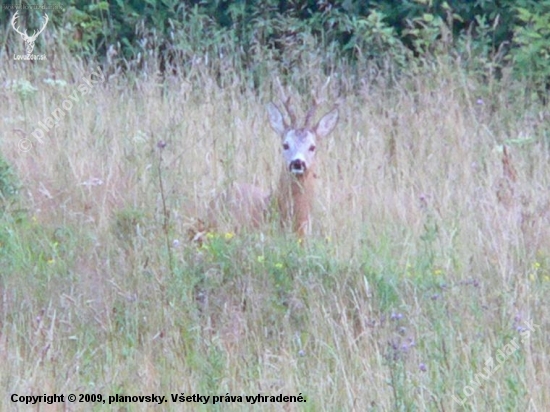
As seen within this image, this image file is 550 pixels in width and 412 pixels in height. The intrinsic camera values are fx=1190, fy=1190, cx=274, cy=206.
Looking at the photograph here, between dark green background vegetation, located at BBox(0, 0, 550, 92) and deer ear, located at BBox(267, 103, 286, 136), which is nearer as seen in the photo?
deer ear, located at BBox(267, 103, 286, 136)

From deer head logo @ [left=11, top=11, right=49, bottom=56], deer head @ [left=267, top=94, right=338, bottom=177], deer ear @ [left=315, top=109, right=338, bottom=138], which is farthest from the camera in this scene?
deer head logo @ [left=11, top=11, right=49, bottom=56]

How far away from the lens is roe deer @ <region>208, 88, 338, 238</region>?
7102 millimetres

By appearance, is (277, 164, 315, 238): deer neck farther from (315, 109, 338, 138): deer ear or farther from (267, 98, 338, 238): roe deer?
(315, 109, 338, 138): deer ear

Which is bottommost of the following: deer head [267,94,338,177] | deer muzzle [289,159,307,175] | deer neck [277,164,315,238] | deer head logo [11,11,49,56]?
deer neck [277,164,315,238]

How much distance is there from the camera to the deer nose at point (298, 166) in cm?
758

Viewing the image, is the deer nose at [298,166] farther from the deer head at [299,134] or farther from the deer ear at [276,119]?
the deer ear at [276,119]

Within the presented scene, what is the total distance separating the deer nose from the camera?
7.58 m

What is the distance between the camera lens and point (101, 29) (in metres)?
11.1

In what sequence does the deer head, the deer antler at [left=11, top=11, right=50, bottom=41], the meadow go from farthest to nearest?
the deer antler at [left=11, top=11, right=50, bottom=41]
the deer head
the meadow

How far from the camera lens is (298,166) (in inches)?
299

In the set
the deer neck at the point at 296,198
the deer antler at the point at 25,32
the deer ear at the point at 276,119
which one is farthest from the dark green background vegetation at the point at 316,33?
Answer: the deer neck at the point at 296,198

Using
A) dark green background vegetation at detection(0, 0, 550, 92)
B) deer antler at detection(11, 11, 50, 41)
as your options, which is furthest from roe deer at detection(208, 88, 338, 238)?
deer antler at detection(11, 11, 50, 41)

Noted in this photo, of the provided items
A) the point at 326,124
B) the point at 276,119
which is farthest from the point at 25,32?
the point at 326,124

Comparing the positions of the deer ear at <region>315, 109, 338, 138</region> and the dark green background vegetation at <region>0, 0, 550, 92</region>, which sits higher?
the dark green background vegetation at <region>0, 0, 550, 92</region>
